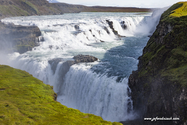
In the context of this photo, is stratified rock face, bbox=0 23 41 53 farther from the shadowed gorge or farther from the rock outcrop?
the rock outcrop

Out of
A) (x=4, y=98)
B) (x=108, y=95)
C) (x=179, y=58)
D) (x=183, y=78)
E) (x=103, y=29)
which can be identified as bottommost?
(x=108, y=95)

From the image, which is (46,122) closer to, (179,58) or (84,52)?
(179,58)

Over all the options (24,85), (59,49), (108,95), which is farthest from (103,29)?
(24,85)

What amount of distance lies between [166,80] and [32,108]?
1169 centimetres

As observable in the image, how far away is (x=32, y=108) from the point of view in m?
14.5

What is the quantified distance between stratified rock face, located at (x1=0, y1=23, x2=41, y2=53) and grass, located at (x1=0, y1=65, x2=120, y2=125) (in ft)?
73.0

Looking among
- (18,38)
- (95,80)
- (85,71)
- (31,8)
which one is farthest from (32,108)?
(31,8)

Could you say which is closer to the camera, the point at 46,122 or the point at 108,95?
the point at 46,122

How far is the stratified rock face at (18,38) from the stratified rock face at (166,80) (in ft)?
94.2

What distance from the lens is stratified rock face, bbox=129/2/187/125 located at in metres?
13.5

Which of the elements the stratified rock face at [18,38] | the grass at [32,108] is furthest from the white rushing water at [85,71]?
the grass at [32,108]

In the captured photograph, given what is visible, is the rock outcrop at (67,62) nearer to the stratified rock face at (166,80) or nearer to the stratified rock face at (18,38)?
the stratified rock face at (166,80)

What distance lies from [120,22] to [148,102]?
5283 cm

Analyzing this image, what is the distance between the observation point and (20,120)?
41.5 feet
